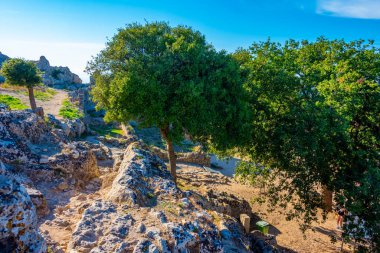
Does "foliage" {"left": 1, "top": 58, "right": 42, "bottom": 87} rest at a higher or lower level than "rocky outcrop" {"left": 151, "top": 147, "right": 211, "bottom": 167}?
higher

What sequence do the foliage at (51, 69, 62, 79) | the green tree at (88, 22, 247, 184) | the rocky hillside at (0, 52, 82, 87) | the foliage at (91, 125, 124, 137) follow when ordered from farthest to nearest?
the foliage at (51, 69, 62, 79) < the rocky hillside at (0, 52, 82, 87) < the foliage at (91, 125, 124, 137) < the green tree at (88, 22, 247, 184)

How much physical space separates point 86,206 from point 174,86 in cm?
782

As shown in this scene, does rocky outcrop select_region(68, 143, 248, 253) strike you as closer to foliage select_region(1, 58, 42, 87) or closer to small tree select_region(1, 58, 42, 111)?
small tree select_region(1, 58, 42, 111)

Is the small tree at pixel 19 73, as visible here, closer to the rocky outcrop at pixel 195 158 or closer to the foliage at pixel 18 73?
the foliage at pixel 18 73

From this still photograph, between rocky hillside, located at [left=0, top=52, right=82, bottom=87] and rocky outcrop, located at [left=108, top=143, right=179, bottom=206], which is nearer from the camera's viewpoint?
rocky outcrop, located at [left=108, top=143, right=179, bottom=206]

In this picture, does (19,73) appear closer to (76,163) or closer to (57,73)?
(76,163)

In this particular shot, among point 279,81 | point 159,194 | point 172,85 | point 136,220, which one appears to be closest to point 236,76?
point 279,81

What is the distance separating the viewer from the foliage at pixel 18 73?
98.9ft

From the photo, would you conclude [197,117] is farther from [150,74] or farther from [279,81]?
[279,81]

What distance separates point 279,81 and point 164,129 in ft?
22.2

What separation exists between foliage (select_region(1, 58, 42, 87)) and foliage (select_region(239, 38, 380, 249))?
2524 cm

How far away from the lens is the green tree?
556 inches

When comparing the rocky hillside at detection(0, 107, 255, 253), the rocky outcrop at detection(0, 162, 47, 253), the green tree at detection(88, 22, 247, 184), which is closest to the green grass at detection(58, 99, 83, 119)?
the green tree at detection(88, 22, 247, 184)

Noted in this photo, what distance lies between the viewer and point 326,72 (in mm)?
14922
